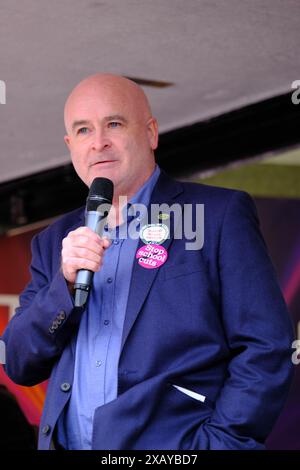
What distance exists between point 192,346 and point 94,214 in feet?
1.28

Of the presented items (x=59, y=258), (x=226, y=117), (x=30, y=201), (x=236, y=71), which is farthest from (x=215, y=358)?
(x=30, y=201)

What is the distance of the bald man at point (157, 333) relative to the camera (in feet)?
6.98

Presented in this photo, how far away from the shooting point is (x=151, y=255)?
7.39ft

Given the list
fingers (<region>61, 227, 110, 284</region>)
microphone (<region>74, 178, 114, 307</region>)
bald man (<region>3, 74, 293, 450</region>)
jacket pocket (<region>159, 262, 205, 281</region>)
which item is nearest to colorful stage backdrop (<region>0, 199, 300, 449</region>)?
bald man (<region>3, 74, 293, 450</region>)

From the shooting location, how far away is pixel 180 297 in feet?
7.15

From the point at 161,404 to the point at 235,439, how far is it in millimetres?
191

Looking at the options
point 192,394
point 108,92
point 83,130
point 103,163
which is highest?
point 108,92

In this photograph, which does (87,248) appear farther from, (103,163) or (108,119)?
(108,119)

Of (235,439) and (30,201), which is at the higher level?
(30,201)

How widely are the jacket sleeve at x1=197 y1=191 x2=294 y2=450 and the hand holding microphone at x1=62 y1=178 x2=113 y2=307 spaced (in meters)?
0.33

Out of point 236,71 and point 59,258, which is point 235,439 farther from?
point 236,71

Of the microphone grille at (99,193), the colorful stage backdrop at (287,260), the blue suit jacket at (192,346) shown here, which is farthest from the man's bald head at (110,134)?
the colorful stage backdrop at (287,260)

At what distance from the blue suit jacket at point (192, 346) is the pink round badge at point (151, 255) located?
0.05ft

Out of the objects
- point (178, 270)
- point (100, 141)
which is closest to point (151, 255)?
point (178, 270)
